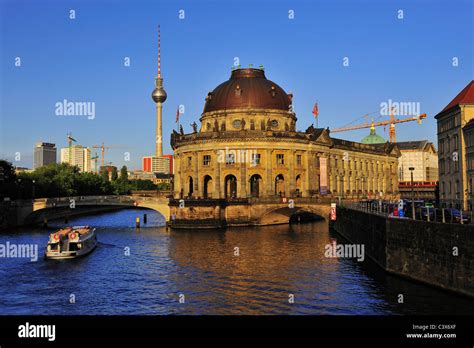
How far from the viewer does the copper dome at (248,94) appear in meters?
119

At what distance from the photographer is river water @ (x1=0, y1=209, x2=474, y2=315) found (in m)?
38.3

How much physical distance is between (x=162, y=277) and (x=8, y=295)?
13617mm

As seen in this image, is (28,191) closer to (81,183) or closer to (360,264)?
(81,183)

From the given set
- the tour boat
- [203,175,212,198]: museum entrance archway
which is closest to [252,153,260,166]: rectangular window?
[203,175,212,198]: museum entrance archway

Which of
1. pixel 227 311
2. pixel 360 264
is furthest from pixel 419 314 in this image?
pixel 360 264

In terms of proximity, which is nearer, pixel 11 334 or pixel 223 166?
pixel 11 334

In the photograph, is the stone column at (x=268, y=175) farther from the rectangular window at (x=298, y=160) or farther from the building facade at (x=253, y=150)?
the rectangular window at (x=298, y=160)

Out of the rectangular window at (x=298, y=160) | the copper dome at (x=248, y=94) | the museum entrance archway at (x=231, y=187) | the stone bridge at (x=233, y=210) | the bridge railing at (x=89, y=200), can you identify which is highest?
the copper dome at (x=248, y=94)

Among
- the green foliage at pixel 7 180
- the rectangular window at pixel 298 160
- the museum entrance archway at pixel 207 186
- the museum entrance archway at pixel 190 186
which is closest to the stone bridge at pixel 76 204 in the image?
the green foliage at pixel 7 180

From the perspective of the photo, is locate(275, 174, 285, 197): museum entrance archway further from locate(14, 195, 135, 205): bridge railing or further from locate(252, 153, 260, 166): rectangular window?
locate(14, 195, 135, 205): bridge railing

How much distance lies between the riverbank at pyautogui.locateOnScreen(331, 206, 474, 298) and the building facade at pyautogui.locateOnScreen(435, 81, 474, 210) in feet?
84.5

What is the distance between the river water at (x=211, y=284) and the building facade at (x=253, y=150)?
122 ft

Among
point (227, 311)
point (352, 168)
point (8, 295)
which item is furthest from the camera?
point (352, 168)

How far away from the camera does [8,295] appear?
43.3m
